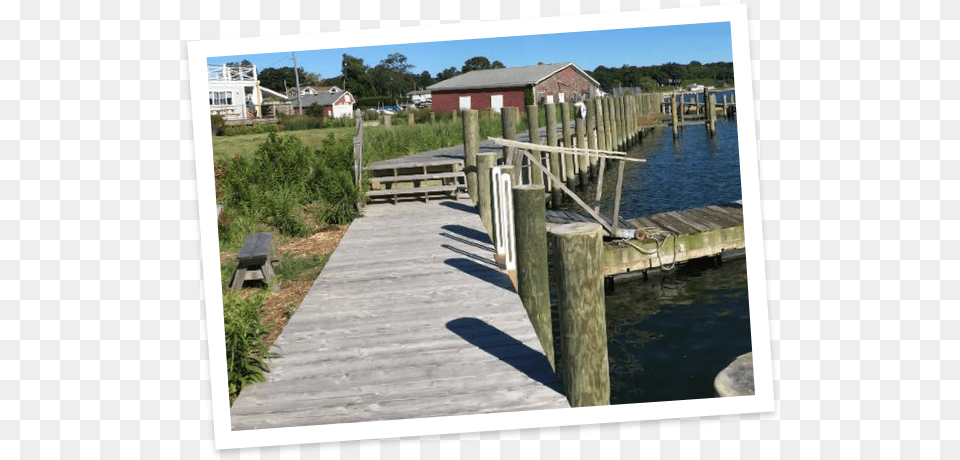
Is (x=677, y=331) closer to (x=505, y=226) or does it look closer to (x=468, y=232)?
(x=468, y=232)

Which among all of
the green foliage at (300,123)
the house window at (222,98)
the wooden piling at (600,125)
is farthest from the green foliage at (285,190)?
the house window at (222,98)

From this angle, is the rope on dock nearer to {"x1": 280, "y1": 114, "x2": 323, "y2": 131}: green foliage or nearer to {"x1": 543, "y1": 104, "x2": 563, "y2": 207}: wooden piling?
{"x1": 543, "y1": 104, "x2": 563, "y2": 207}: wooden piling

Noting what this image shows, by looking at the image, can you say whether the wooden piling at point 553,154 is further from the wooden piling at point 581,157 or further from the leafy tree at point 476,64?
the leafy tree at point 476,64

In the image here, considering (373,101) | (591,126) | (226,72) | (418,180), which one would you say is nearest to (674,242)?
(418,180)

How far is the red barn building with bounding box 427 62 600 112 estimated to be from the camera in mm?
52750

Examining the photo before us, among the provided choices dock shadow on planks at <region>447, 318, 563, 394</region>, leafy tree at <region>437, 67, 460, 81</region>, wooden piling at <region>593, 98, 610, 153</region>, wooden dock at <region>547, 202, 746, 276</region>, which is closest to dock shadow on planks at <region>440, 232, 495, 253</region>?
wooden dock at <region>547, 202, 746, 276</region>

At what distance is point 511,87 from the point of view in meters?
53.2

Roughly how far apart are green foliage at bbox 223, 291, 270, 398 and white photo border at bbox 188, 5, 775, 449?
34.7 inches

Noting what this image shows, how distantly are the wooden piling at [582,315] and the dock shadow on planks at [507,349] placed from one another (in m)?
0.24

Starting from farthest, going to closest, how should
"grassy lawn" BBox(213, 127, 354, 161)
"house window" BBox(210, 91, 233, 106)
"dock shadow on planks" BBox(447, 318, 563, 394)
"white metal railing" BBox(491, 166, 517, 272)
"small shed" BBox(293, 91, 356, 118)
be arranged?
"small shed" BBox(293, 91, 356, 118) → "house window" BBox(210, 91, 233, 106) → "grassy lawn" BBox(213, 127, 354, 161) → "white metal railing" BBox(491, 166, 517, 272) → "dock shadow on planks" BBox(447, 318, 563, 394)

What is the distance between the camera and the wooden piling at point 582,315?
5.46 metres
